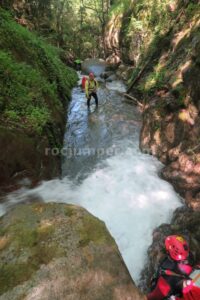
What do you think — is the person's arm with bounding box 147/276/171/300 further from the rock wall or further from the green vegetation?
the green vegetation

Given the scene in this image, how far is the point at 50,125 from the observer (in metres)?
9.31

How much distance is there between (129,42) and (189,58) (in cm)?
1314

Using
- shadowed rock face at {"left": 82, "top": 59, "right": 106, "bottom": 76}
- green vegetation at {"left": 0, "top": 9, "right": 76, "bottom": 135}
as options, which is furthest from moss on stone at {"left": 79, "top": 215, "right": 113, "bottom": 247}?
shadowed rock face at {"left": 82, "top": 59, "right": 106, "bottom": 76}

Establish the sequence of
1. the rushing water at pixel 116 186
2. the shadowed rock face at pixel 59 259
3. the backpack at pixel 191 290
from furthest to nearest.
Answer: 1. the rushing water at pixel 116 186
2. the backpack at pixel 191 290
3. the shadowed rock face at pixel 59 259

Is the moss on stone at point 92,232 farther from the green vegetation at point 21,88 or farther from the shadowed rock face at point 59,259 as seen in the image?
the green vegetation at point 21,88

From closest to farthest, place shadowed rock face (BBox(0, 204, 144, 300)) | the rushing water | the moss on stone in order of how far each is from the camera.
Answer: shadowed rock face (BBox(0, 204, 144, 300)) < the moss on stone < the rushing water

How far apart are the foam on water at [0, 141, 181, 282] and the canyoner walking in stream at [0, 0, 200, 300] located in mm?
29

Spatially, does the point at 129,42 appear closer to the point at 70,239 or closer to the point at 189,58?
the point at 189,58

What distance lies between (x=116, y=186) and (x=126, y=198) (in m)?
0.63

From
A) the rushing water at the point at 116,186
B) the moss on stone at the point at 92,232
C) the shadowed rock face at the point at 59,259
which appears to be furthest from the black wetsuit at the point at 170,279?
the rushing water at the point at 116,186

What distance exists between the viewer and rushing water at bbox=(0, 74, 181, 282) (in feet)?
23.3

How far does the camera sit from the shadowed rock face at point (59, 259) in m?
3.34

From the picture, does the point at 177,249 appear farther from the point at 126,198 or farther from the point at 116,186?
the point at 116,186

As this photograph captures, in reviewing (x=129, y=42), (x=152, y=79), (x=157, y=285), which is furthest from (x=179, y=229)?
(x=129, y=42)
